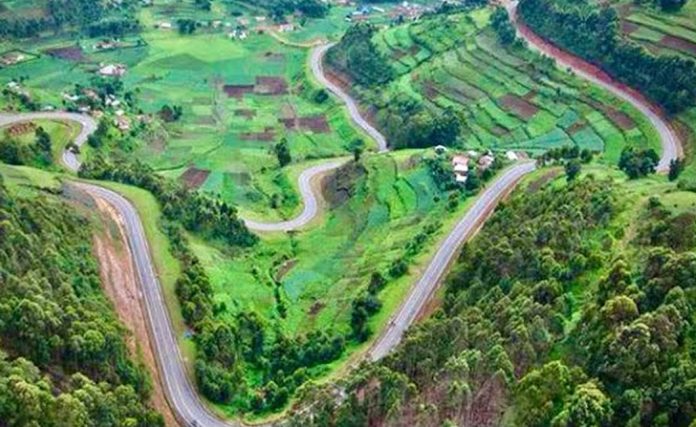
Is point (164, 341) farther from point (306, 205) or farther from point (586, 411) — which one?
point (586, 411)

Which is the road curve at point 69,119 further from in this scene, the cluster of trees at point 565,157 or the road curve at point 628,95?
the road curve at point 628,95

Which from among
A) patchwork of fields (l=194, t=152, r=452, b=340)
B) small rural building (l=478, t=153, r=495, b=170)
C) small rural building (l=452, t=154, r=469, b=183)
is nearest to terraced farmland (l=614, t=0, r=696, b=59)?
small rural building (l=478, t=153, r=495, b=170)

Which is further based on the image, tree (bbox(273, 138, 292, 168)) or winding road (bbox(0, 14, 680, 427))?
tree (bbox(273, 138, 292, 168))

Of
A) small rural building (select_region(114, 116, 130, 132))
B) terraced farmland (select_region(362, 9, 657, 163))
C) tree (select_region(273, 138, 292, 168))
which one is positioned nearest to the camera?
terraced farmland (select_region(362, 9, 657, 163))

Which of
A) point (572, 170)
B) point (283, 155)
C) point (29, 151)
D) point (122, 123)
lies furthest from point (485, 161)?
point (29, 151)

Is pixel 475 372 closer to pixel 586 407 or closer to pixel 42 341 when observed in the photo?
pixel 586 407

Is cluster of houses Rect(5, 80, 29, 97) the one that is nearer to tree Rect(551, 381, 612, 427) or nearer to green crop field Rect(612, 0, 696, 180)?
green crop field Rect(612, 0, 696, 180)

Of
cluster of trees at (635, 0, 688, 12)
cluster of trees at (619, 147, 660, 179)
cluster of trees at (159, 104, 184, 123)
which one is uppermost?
cluster of trees at (635, 0, 688, 12)

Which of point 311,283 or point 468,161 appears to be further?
point 468,161
